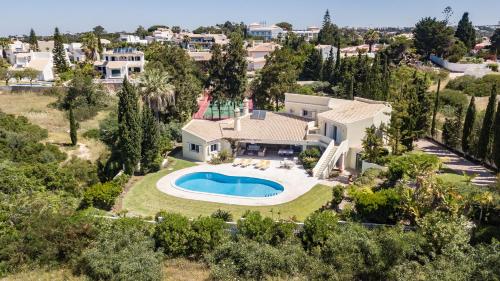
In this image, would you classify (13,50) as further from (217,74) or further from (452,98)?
(452,98)

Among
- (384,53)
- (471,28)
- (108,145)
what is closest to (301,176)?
(108,145)

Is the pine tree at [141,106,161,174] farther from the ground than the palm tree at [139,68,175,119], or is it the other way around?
the palm tree at [139,68,175,119]

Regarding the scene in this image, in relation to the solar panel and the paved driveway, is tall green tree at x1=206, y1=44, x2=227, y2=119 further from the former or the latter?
the paved driveway

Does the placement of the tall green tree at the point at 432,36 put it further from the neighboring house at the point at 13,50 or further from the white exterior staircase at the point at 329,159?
the neighboring house at the point at 13,50

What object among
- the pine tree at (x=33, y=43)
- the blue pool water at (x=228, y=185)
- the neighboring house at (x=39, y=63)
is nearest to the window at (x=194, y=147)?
the blue pool water at (x=228, y=185)

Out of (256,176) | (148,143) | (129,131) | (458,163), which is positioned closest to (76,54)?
(148,143)

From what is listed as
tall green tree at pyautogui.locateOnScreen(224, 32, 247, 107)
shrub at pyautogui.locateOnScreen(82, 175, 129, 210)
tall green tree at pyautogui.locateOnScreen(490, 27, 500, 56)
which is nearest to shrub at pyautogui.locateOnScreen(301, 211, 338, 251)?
shrub at pyautogui.locateOnScreen(82, 175, 129, 210)

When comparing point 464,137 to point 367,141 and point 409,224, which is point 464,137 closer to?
point 367,141
